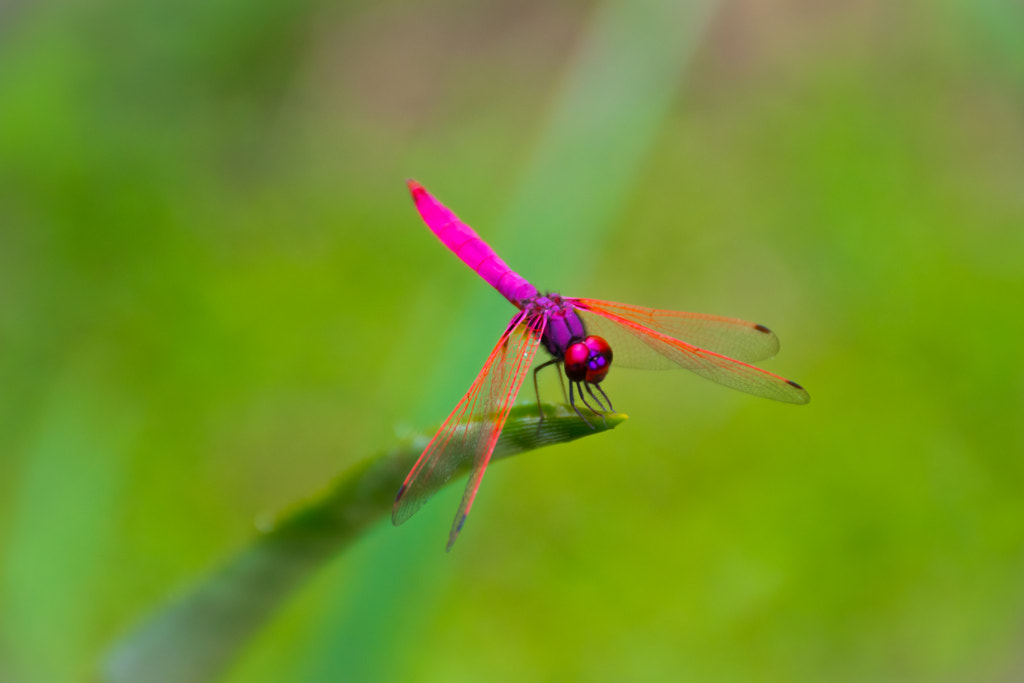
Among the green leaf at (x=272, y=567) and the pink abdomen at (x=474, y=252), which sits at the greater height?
the pink abdomen at (x=474, y=252)

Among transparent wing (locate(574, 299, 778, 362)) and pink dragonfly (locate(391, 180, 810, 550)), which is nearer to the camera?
pink dragonfly (locate(391, 180, 810, 550))

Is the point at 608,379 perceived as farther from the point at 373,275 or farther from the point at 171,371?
the point at 171,371

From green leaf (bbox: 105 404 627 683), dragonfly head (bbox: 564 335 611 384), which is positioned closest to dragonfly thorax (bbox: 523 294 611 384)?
dragonfly head (bbox: 564 335 611 384)

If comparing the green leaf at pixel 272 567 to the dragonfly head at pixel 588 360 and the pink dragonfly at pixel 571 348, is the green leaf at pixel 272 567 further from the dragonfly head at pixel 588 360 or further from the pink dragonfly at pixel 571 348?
the dragonfly head at pixel 588 360

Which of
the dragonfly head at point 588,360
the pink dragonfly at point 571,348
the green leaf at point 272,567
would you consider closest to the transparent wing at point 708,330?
the pink dragonfly at point 571,348

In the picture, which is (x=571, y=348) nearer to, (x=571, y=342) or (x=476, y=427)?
(x=571, y=342)

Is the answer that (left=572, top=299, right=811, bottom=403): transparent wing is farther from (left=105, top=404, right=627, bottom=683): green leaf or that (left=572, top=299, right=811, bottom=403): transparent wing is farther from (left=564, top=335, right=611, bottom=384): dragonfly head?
(left=105, top=404, right=627, bottom=683): green leaf
